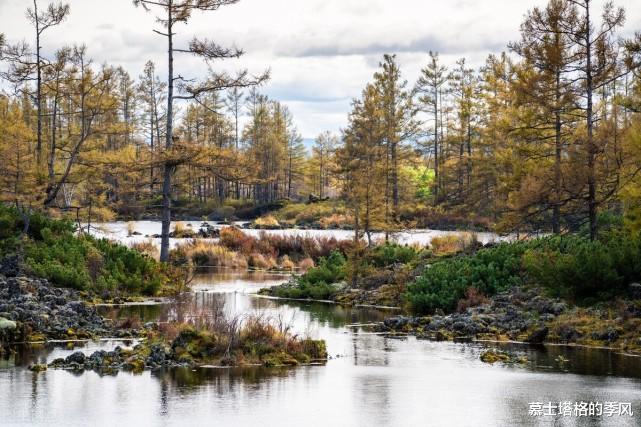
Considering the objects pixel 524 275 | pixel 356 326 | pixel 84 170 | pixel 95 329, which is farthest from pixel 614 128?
pixel 84 170

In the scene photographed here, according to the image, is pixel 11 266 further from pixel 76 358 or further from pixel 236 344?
pixel 236 344

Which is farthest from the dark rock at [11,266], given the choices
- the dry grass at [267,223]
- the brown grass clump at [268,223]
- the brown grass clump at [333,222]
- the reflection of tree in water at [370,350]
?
the dry grass at [267,223]

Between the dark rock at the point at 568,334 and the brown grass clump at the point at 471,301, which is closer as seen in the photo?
Result: the dark rock at the point at 568,334

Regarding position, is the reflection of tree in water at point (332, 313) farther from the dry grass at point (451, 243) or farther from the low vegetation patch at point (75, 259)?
the dry grass at point (451, 243)

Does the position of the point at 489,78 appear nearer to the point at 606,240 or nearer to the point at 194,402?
the point at 606,240

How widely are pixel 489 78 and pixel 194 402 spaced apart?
6371cm

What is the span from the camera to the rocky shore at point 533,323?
2075cm

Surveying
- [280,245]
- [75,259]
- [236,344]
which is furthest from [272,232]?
[236,344]

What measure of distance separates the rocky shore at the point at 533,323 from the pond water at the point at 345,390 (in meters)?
0.97

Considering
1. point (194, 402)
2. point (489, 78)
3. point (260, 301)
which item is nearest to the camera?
point (194, 402)

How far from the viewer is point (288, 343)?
18.7 m

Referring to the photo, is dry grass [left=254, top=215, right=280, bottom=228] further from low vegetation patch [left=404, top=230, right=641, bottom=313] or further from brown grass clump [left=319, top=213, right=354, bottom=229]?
low vegetation patch [left=404, top=230, right=641, bottom=313]

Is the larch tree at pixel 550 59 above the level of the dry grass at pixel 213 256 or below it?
above

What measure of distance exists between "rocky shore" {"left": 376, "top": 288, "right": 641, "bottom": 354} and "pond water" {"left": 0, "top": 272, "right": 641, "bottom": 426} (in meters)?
0.97
